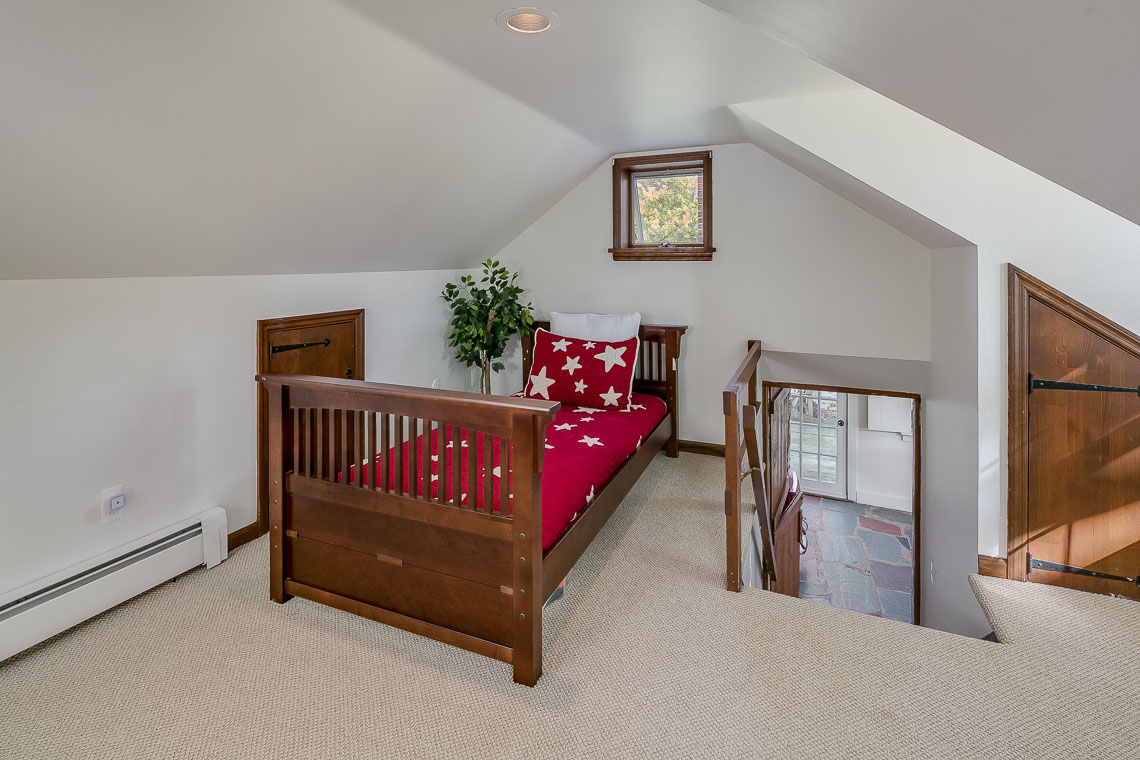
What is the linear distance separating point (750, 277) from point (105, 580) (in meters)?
3.71

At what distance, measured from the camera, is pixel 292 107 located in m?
2.03

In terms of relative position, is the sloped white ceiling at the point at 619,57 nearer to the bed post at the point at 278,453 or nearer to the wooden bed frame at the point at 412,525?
the wooden bed frame at the point at 412,525

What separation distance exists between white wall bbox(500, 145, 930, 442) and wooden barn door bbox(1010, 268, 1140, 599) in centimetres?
107

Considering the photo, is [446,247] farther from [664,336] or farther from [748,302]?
[748,302]

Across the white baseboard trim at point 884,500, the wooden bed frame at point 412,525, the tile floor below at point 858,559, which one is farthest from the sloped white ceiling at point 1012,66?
the white baseboard trim at point 884,500

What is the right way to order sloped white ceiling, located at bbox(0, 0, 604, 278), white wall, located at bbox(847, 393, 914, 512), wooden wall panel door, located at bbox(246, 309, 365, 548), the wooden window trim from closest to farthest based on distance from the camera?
sloped white ceiling, located at bbox(0, 0, 604, 278), wooden wall panel door, located at bbox(246, 309, 365, 548), the wooden window trim, white wall, located at bbox(847, 393, 914, 512)

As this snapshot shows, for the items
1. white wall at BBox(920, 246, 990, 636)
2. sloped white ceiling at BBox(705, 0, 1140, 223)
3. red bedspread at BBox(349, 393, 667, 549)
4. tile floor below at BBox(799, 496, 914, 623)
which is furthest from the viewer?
tile floor below at BBox(799, 496, 914, 623)

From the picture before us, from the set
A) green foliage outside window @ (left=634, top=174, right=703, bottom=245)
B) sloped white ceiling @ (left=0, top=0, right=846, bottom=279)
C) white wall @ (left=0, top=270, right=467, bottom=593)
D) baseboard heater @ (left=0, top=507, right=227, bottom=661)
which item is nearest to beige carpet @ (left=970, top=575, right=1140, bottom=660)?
sloped white ceiling @ (left=0, top=0, right=846, bottom=279)

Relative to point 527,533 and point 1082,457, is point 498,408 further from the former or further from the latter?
point 1082,457

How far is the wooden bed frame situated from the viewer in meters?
1.83

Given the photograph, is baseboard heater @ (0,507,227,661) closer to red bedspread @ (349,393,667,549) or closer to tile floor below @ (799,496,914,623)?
red bedspread @ (349,393,667,549)

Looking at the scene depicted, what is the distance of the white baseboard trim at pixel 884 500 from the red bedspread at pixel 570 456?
14.3ft

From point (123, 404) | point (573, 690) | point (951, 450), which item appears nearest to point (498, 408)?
point (573, 690)

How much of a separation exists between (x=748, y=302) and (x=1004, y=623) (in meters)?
2.27
